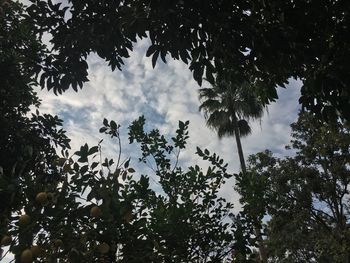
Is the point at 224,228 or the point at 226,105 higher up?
the point at 226,105

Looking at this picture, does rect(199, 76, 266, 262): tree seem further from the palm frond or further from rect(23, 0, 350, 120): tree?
rect(23, 0, 350, 120): tree

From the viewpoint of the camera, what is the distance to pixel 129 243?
2795mm

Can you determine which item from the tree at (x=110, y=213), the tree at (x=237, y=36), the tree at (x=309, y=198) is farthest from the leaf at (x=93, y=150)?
the tree at (x=309, y=198)

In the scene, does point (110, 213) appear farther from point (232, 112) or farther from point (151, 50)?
point (232, 112)

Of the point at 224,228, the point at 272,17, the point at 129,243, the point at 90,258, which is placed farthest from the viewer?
the point at 224,228

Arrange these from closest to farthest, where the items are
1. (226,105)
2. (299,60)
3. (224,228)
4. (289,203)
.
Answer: (299,60) → (224,228) → (289,203) → (226,105)

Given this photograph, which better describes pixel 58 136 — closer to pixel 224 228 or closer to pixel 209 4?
pixel 224 228

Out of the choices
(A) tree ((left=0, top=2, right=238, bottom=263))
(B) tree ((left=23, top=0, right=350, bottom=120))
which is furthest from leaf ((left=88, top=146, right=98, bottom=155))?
(B) tree ((left=23, top=0, right=350, bottom=120))

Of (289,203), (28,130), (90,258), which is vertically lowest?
(90,258)

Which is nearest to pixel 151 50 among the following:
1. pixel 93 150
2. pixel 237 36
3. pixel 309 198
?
pixel 237 36

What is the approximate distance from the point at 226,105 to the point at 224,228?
62.9 ft

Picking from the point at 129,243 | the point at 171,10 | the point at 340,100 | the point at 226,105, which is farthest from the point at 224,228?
the point at 226,105

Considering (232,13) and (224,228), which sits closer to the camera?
(232,13)

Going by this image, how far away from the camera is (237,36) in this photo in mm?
3895
